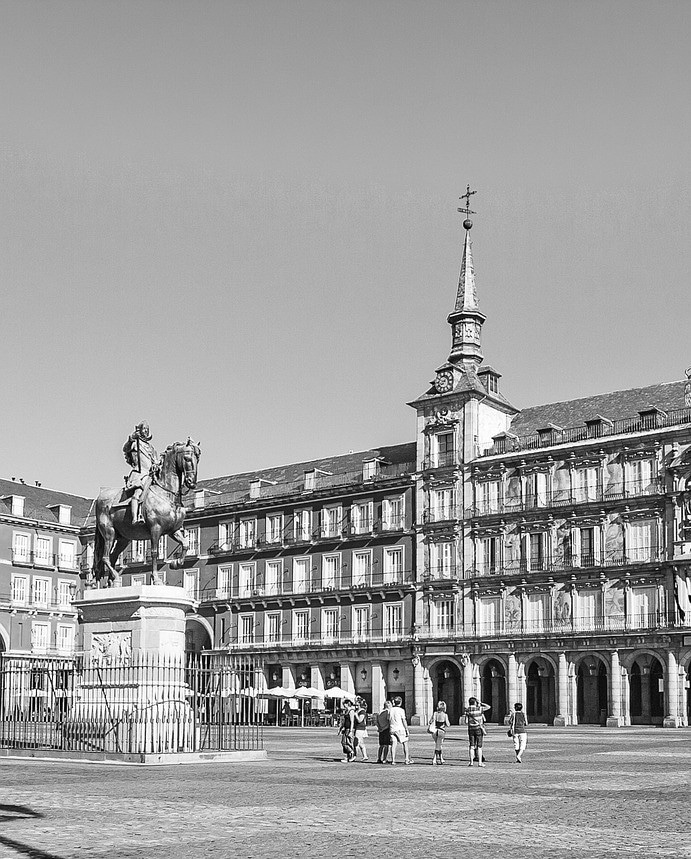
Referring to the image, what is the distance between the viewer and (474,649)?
241ft

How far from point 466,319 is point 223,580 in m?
24.3

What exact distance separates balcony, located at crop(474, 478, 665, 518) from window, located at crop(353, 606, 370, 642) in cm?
964

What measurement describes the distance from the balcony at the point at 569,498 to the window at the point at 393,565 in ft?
18.3

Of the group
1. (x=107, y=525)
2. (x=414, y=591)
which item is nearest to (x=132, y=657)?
(x=107, y=525)

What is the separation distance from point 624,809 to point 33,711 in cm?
1767

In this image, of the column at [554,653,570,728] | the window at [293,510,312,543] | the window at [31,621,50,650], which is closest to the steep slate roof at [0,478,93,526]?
the window at [31,621,50,650]

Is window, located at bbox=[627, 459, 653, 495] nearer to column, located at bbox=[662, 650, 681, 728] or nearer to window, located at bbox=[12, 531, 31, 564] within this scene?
column, located at bbox=[662, 650, 681, 728]

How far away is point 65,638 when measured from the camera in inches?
3602

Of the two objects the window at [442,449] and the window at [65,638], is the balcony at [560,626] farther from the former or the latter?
the window at [65,638]

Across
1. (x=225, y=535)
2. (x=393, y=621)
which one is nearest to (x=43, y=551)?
(x=225, y=535)

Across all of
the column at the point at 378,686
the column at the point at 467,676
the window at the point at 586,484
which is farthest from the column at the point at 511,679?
the window at the point at 586,484

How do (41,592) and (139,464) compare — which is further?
(41,592)

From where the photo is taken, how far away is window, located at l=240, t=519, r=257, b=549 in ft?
279

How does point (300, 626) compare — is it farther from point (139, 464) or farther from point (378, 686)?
point (139, 464)
